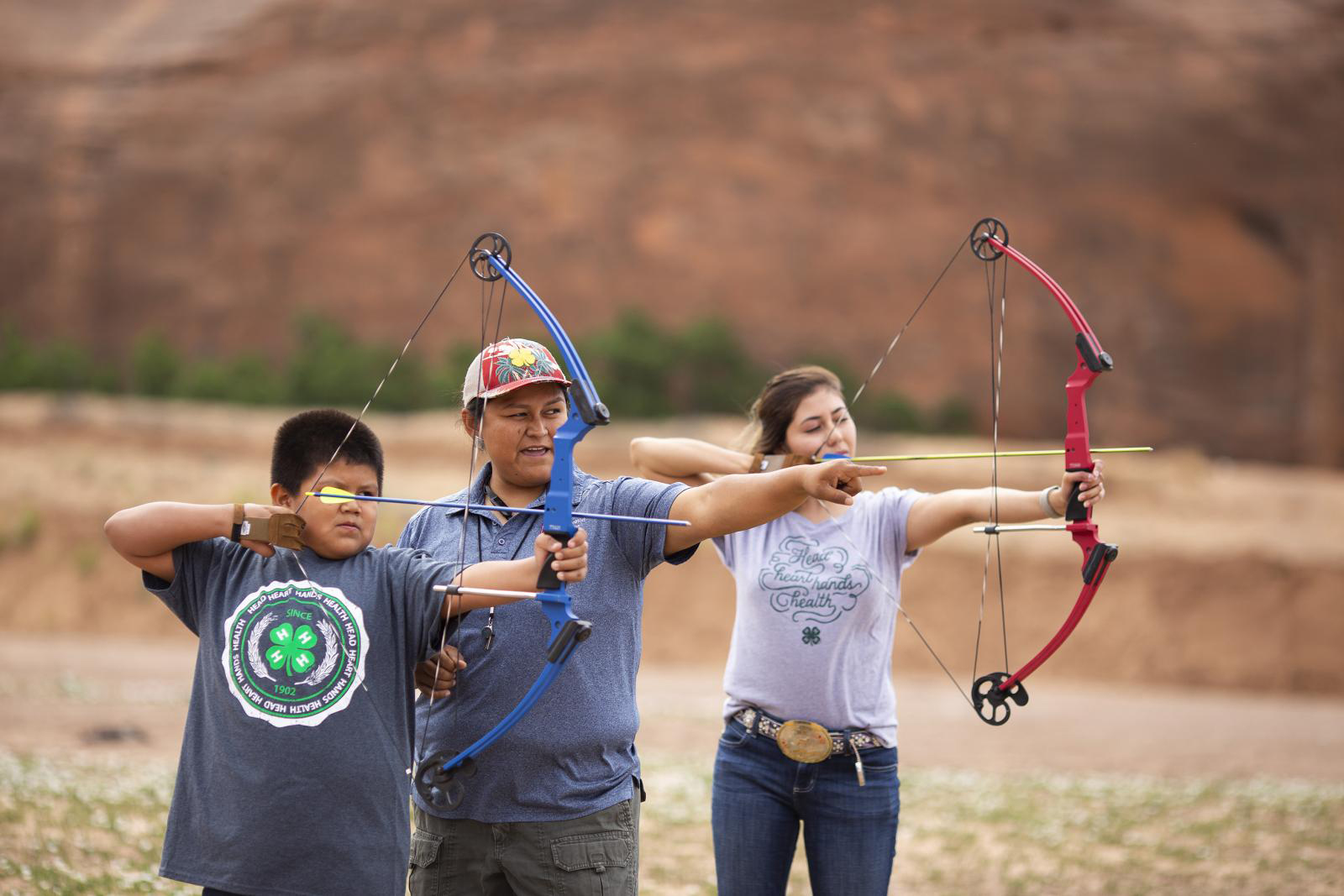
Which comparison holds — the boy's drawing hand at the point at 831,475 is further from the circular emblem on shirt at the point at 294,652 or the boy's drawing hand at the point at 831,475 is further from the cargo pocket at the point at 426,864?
the cargo pocket at the point at 426,864

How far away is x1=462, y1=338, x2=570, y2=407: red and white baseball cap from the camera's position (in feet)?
9.87

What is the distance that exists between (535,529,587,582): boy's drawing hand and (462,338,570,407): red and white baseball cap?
1.48 ft

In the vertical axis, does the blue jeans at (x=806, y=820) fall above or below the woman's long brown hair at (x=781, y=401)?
below

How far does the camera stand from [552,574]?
2.70m

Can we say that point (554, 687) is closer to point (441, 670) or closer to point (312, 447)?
point (441, 670)

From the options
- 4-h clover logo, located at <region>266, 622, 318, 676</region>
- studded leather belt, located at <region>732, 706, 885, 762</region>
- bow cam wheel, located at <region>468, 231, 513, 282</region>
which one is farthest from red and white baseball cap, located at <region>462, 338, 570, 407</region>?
studded leather belt, located at <region>732, 706, 885, 762</region>

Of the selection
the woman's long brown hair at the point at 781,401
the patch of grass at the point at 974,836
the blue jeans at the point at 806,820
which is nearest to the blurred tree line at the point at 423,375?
the patch of grass at the point at 974,836

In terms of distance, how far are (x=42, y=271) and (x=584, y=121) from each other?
52.2ft

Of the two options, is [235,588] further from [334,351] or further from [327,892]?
[334,351]

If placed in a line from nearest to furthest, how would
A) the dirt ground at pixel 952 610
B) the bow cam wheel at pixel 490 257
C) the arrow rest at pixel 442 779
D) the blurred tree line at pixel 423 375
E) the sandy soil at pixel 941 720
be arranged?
the arrow rest at pixel 442 779, the bow cam wheel at pixel 490 257, the sandy soil at pixel 941 720, the dirt ground at pixel 952 610, the blurred tree line at pixel 423 375

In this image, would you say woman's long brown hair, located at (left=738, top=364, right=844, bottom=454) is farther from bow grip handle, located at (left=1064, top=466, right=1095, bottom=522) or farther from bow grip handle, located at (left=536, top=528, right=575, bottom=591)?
bow grip handle, located at (left=536, top=528, right=575, bottom=591)

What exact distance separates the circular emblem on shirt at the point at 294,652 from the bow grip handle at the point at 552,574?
0.40 meters

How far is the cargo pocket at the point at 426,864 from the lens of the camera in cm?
293

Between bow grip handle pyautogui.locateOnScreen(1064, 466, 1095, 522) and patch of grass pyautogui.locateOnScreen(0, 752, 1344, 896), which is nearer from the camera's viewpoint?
bow grip handle pyautogui.locateOnScreen(1064, 466, 1095, 522)
